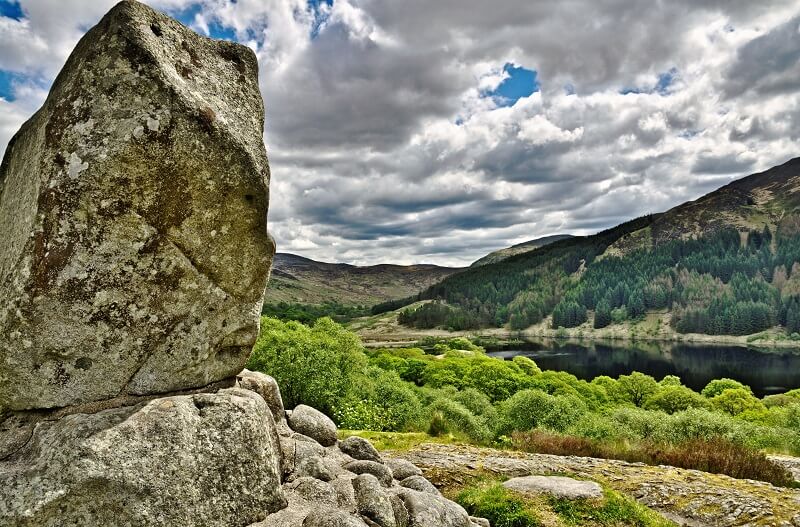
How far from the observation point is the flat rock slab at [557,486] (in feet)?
46.2

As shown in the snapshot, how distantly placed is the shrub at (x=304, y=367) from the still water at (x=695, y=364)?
9989cm

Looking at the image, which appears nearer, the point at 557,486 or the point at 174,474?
the point at 174,474

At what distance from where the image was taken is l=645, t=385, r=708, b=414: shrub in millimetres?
65775

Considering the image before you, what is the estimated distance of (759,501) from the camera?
14586 mm

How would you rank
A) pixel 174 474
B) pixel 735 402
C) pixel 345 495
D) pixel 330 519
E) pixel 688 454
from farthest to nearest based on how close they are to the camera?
pixel 735 402
pixel 688 454
pixel 345 495
pixel 330 519
pixel 174 474

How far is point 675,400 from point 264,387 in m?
71.1

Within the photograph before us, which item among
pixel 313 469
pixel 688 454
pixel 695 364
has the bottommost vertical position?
pixel 695 364

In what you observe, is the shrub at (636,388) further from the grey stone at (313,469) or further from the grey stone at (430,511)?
the grey stone at (313,469)

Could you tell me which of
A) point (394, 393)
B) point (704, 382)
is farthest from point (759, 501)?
point (704, 382)

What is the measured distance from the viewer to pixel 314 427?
12.5 m

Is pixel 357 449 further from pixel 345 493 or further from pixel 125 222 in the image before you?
pixel 125 222

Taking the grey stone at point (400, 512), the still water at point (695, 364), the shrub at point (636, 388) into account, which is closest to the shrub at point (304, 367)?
the grey stone at point (400, 512)

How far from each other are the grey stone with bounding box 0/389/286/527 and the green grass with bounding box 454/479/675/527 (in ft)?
23.5

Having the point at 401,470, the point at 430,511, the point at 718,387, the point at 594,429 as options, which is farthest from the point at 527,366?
the point at 430,511
